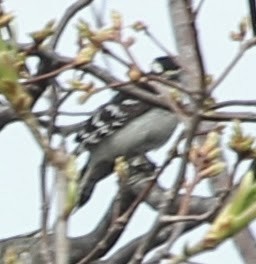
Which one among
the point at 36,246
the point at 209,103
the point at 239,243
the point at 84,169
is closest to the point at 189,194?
the point at 209,103

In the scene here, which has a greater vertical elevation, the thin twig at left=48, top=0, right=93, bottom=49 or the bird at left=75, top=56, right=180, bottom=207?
the thin twig at left=48, top=0, right=93, bottom=49

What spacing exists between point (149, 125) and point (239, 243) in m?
3.20

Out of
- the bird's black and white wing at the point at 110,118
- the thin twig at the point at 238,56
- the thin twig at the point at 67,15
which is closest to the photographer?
the thin twig at the point at 238,56

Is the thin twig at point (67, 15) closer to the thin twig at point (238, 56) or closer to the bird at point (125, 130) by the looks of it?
the thin twig at point (238, 56)

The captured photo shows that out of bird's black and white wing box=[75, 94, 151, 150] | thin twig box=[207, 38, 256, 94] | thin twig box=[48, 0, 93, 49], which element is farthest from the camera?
bird's black and white wing box=[75, 94, 151, 150]

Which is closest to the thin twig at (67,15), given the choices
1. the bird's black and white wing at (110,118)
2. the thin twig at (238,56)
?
the thin twig at (238,56)

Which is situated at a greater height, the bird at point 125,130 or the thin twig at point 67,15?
the thin twig at point 67,15

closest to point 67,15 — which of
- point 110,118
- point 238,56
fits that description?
point 238,56

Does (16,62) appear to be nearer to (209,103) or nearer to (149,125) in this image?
(209,103)

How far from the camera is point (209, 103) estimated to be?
2.04 metres

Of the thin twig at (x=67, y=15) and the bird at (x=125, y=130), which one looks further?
the bird at (x=125, y=130)

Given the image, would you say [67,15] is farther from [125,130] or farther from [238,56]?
[125,130]

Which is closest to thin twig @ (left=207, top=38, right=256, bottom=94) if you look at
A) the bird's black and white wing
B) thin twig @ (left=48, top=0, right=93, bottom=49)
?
thin twig @ (left=48, top=0, right=93, bottom=49)

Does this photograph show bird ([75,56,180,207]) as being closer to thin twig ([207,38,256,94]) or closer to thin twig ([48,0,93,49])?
thin twig ([48,0,93,49])
